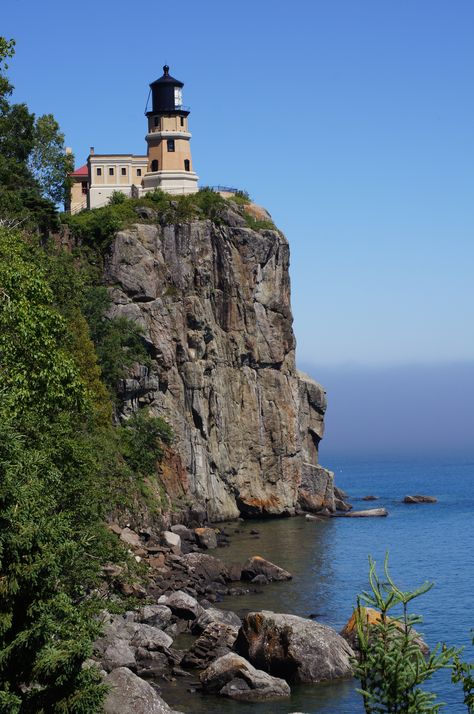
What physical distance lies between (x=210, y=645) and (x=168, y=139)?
6955 centimetres

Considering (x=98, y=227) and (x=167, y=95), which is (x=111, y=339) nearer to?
(x=98, y=227)

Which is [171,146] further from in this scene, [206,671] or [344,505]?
[206,671]

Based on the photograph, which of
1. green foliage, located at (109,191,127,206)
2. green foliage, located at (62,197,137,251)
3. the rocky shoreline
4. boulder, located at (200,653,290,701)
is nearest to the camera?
the rocky shoreline

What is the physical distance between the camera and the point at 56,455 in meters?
40.3

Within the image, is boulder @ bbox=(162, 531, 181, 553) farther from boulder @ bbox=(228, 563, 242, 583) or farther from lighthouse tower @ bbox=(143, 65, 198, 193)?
lighthouse tower @ bbox=(143, 65, 198, 193)

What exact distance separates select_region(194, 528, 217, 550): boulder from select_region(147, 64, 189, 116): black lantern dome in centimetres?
4509

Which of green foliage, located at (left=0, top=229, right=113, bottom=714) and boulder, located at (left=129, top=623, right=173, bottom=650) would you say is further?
boulder, located at (left=129, top=623, right=173, bottom=650)

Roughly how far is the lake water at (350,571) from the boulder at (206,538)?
5.01ft

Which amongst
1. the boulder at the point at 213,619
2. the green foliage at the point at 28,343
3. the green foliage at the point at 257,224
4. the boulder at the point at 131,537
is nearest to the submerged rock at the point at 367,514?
the green foliage at the point at 257,224

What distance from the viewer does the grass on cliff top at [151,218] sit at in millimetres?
98125

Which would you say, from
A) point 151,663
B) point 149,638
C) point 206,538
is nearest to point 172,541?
point 206,538

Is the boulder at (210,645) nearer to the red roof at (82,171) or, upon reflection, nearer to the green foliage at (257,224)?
the green foliage at (257,224)

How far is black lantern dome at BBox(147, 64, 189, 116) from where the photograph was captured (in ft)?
356

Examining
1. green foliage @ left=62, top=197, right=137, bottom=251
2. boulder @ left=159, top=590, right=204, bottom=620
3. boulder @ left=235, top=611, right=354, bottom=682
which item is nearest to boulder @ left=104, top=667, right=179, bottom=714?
boulder @ left=235, top=611, right=354, bottom=682
